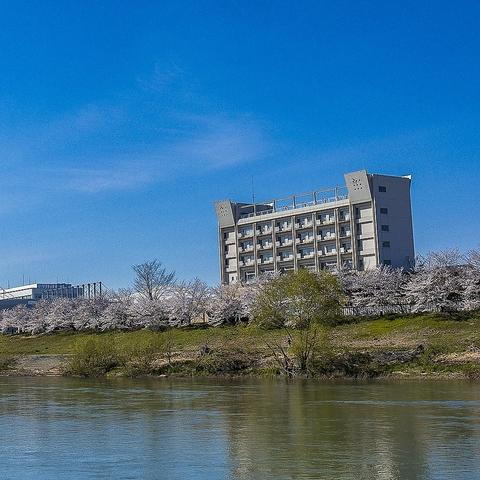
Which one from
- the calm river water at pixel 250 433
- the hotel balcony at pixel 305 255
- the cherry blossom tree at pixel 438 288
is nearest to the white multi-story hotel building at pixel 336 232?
the hotel balcony at pixel 305 255

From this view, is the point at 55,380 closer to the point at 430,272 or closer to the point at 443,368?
the point at 443,368

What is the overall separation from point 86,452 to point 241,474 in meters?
7.69

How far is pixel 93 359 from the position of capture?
7894 cm

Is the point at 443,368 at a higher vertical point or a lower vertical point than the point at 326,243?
lower

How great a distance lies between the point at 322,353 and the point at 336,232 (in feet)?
231

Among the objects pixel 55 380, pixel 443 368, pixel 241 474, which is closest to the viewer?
pixel 241 474

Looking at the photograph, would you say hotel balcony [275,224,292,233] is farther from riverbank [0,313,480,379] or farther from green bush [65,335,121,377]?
green bush [65,335,121,377]

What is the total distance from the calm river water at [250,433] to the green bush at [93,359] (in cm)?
2215

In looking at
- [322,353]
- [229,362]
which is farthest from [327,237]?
[322,353]

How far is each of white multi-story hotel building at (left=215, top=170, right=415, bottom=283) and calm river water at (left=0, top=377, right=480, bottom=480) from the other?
248 ft

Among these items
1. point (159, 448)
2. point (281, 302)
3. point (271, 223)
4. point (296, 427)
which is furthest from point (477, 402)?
point (271, 223)

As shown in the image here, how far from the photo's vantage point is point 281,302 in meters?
68.0

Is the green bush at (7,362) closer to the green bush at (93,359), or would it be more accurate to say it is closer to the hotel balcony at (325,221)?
the green bush at (93,359)

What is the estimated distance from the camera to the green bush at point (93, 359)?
258ft
